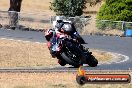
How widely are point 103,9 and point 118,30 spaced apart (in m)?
3.25

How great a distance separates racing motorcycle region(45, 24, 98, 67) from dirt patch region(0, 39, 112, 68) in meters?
16.5

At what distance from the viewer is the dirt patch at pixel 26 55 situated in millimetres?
28969

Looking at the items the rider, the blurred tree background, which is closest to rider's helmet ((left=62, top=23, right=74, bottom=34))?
the rider

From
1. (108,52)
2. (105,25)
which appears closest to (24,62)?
(108,52)

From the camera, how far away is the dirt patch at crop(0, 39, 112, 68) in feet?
95.0

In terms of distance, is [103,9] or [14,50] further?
[103,9]

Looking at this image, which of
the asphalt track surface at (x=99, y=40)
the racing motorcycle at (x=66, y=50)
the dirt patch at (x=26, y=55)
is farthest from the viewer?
the asphalt track surface at (x=99, y=40)

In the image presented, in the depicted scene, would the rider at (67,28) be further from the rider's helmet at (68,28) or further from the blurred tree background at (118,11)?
the blurred tree background at (118,11)

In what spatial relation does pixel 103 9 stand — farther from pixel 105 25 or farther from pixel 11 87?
pixel 11 87

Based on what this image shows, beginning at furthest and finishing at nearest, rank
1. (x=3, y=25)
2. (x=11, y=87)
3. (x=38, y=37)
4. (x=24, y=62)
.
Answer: (x=3, y=25), (x=38, y=37), (x=24, y=62), (x=11, y=87)

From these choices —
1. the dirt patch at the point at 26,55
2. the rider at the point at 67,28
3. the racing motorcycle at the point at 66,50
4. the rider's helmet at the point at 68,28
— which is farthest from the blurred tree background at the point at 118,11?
the rider's helmet at the point at 68,28

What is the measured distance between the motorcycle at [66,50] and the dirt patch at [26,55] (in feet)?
54.2

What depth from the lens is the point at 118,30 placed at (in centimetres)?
4956

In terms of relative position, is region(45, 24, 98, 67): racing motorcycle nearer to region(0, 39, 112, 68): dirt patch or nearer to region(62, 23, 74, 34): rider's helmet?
region(62, 23, 74, 34): rider's helmet
